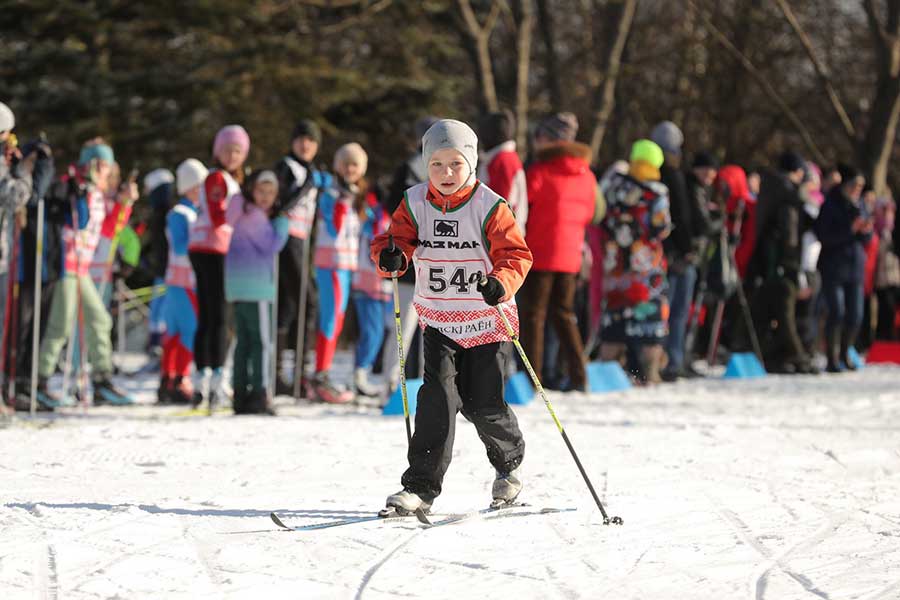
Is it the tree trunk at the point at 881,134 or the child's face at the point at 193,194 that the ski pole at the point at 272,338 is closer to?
the child's face at the point at 193,194

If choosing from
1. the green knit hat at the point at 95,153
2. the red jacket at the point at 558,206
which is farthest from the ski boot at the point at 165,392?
the red jacket at the point at 558,206

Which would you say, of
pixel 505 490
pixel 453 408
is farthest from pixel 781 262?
pixel 453 408

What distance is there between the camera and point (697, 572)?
13.7 ft

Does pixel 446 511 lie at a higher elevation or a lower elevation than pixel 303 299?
lower

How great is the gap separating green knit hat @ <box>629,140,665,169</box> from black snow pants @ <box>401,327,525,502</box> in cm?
546

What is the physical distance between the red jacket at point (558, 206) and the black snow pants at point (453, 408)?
4.10m

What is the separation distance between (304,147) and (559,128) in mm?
1864

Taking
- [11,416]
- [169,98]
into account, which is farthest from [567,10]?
[11,416]

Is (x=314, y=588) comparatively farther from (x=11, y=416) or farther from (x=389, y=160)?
(x=389, y=160)

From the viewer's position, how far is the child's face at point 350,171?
9379mm

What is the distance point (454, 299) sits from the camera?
515 cm

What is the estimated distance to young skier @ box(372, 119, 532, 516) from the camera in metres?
5.08

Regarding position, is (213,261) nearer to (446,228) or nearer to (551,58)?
(446,228)

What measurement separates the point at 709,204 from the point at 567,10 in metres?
15.1
